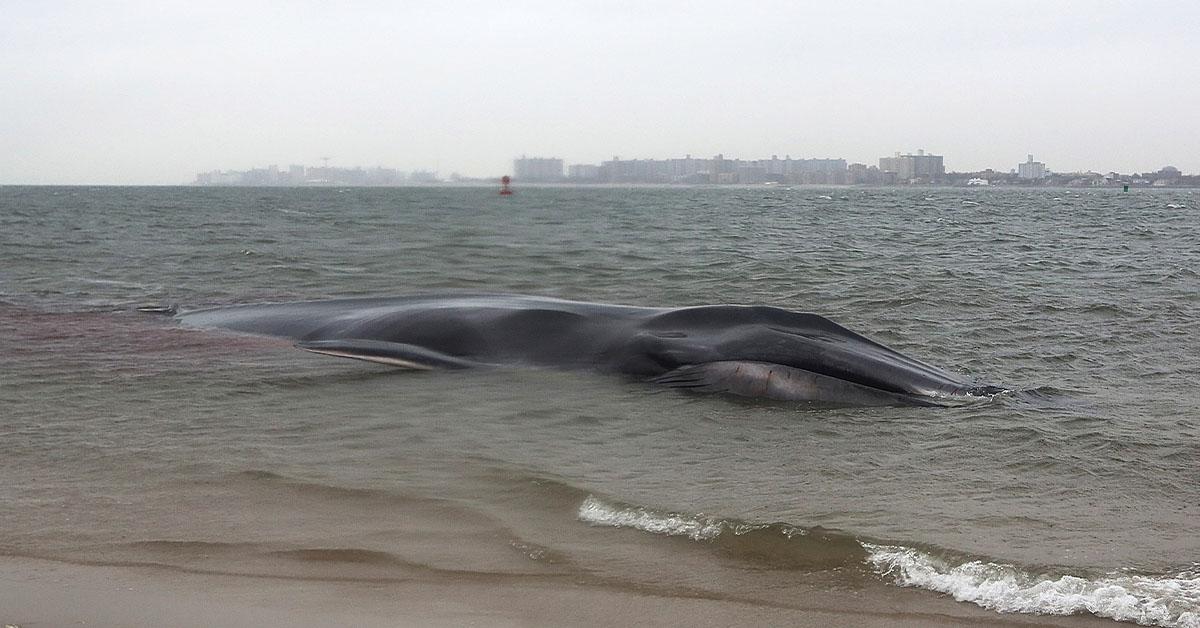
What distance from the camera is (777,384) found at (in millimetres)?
7547

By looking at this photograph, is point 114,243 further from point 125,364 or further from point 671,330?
point 671,330

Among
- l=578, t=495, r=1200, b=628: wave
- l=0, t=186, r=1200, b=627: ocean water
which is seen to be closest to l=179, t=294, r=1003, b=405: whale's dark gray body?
l=0, t=186, r=1200, b=627: ocean water

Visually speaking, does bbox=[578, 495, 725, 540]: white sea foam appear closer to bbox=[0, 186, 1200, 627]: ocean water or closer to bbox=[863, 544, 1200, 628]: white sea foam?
bbox=[0, 186, 1200, 627]: ocean water

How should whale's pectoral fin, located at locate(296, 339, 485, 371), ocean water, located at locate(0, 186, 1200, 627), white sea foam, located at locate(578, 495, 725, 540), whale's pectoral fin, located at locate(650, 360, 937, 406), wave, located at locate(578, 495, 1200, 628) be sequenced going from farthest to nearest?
whale's pectoral fin, located at locate(296, 339, 485, 371), whale's pectoral fin, located at locate(650, 360, 937, 406), white sea foam, located at locate(578, 495, 725, 540), ocean water, located at locate(0, 186, 1200, 627), wave, located at locate(578, 495, 1200, 628)

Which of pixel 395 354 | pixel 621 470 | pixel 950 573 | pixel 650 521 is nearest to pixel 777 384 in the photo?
pixel 621 470

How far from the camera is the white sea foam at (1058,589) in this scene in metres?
3.83

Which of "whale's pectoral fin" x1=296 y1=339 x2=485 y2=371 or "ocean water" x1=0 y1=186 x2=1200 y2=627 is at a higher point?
"whale's pectoral fin" x1=296 y1=339 x2=485 y2=371

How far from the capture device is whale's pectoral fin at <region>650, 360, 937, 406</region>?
7.41 m

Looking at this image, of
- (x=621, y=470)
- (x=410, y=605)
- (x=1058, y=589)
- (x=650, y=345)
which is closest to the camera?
(x=410, y=605)

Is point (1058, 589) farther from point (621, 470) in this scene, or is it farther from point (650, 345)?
point (650, 345)

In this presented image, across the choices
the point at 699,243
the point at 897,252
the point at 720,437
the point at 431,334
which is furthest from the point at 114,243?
the point at 720,437

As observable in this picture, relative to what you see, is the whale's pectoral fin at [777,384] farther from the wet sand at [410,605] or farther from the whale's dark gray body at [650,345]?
the wet sand at [410,605]

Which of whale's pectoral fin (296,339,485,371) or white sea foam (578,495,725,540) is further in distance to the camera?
whale's pectoral fin (296,339,485,371)

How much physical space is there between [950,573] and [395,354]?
5528 millimetres
